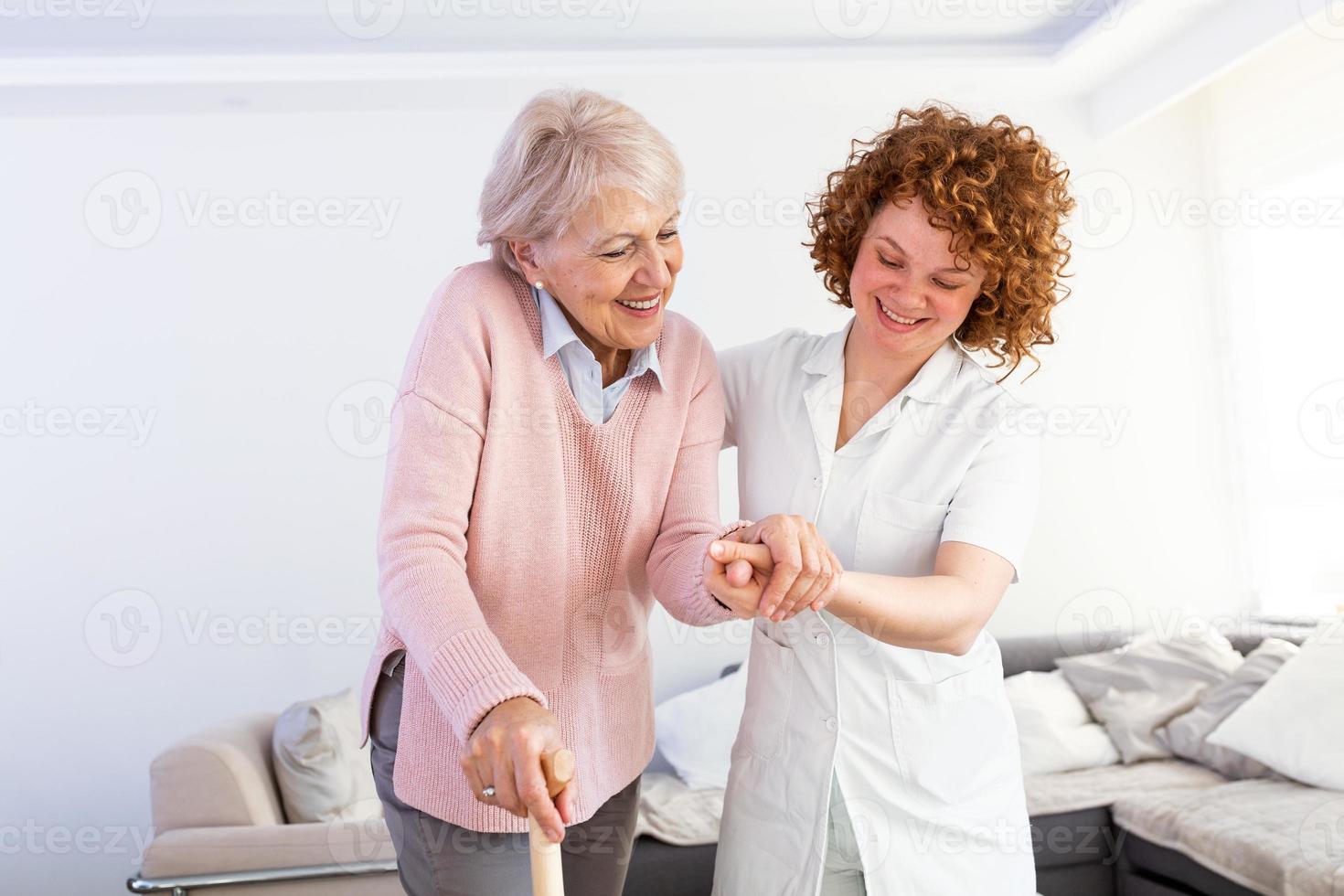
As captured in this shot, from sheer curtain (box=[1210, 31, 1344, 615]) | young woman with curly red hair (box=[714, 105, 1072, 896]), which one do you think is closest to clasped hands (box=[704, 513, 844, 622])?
young woman with curly red hair (box=[714, 105, 1072, 896])

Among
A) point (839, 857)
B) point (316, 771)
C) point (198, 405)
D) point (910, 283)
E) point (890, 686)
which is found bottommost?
point (316, 771)

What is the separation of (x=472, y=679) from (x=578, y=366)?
48cm

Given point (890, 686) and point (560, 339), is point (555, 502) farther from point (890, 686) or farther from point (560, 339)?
point (890, 686)

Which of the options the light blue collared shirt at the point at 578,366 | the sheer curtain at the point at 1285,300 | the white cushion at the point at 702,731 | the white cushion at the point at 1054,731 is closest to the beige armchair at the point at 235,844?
the white cushion at the point at 702,731

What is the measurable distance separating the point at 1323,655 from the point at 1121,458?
141 centimetres

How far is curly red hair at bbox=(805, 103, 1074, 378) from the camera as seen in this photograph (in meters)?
1.69

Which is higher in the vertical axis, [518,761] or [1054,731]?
[518,761]

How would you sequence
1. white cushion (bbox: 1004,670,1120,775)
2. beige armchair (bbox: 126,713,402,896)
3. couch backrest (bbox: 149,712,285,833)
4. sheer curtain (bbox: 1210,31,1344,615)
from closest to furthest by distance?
beige armchair (bbox: 126,713,402,896) → couch backrest (bbox: 149,712,285,833) → white cushion (bbox: 1004,670,1120,775) → sheer curtain (bbox: 1210,31,1344,615)

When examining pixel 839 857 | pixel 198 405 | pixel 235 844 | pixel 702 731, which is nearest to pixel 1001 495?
pixel 839 857

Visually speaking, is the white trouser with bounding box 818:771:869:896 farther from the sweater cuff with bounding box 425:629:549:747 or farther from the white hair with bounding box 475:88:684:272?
the white hair with bounding box 475:88:684:272

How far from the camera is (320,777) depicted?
3.35 meters

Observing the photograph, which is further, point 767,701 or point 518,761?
point 767,701

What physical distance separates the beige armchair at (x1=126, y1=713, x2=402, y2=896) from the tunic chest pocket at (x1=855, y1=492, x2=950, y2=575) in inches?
72.9

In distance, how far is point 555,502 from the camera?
1502mm
